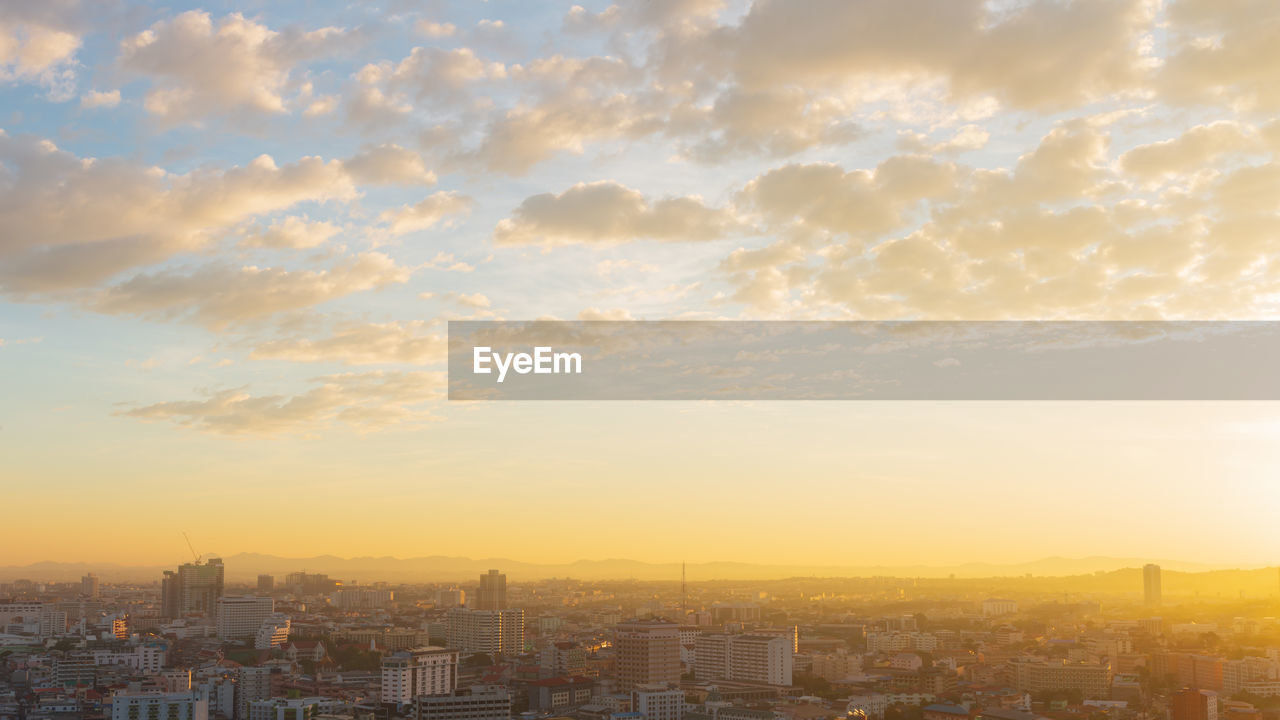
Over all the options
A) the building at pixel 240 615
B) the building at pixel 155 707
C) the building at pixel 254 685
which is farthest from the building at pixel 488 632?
the building at pixel 155 707

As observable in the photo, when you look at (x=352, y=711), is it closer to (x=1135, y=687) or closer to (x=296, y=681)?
(x=296, y=681)

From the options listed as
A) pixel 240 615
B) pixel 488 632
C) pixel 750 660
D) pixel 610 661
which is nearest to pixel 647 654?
pixel 750 660

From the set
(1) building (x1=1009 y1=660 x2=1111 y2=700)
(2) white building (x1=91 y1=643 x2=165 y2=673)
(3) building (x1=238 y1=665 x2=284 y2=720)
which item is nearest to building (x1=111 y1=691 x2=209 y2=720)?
(3) building (x1=238 y1=665 x2=284 y2=720)

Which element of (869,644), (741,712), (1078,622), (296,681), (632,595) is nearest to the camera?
(741,712)

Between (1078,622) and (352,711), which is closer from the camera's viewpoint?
(352,711)

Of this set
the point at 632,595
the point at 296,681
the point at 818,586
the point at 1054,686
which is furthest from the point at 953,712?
the point at 818,586

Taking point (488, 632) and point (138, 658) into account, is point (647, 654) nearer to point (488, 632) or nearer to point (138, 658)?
point (488, 632)

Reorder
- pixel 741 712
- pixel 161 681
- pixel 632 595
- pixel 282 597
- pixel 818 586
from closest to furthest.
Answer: pixel 741 712 < pixel 161 681 < pixel 282 597 < pixel 632 595 < pixel 818 586
